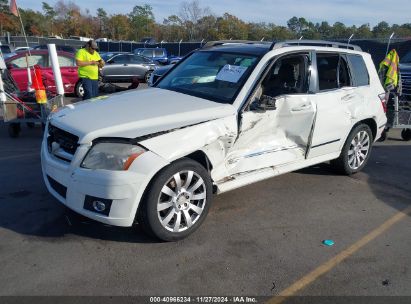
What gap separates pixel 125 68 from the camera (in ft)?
57.9

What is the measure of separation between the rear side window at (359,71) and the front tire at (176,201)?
2.96 meters

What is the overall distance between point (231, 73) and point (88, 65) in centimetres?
571

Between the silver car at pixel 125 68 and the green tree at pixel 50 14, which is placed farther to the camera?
the green tree at pixel 50 14

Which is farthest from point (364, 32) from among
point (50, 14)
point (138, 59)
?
point (50, 14)

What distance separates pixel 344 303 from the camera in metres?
2.96

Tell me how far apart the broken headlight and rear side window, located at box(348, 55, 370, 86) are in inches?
138

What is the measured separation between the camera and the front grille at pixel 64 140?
3.56 metres

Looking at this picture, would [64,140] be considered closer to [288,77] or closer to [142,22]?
[288,77]

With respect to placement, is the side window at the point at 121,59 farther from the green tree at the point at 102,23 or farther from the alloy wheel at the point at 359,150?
the green tree at the point at 102,23

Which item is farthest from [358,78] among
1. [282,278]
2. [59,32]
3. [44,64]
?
[59,32]

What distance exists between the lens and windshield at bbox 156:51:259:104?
170 inches

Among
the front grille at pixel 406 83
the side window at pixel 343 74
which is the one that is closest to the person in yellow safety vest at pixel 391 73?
the front grille at pixel 406 83

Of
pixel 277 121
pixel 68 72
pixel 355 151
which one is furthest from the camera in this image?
pixel 68 72

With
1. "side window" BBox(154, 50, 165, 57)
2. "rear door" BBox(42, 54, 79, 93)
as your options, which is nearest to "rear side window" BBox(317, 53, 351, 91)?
"rear door" BBox(42, 54, 79, 93)
